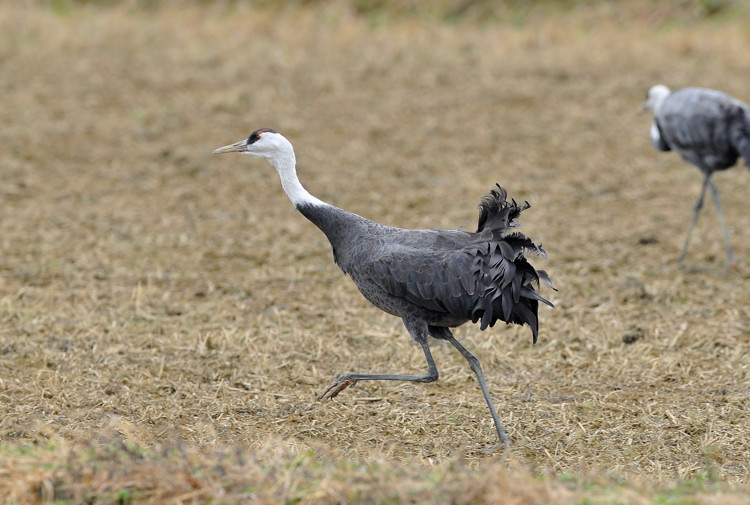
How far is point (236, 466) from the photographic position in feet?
12.1

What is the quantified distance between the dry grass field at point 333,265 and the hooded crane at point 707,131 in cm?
67

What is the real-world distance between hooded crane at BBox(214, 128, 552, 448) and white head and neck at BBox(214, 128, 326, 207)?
0.38 metres

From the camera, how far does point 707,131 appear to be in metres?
7.69

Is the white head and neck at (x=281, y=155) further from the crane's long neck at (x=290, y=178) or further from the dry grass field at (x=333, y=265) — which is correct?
the dry grass field at (x=333, y=265)

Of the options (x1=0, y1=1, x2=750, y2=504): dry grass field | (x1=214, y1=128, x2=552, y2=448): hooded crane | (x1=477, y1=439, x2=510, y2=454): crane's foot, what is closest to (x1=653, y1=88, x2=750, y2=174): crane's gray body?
(x1=0, y1=1, x2=750, y2=504): dry grass field

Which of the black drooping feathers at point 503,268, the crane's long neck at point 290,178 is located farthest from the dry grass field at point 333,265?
the crane's long neck at point 290,178

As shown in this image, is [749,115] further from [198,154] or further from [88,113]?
[88,113]

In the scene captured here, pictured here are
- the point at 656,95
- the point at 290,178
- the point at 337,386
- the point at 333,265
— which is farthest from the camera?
the point at 656,95

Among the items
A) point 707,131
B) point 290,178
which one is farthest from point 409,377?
point 707,131

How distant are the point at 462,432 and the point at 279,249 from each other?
3271mm

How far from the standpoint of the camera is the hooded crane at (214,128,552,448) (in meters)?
4.80

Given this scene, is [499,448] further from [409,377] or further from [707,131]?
[707,131]

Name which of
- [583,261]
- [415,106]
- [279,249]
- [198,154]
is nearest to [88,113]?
[198,154]

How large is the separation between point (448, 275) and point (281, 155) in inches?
49.2
